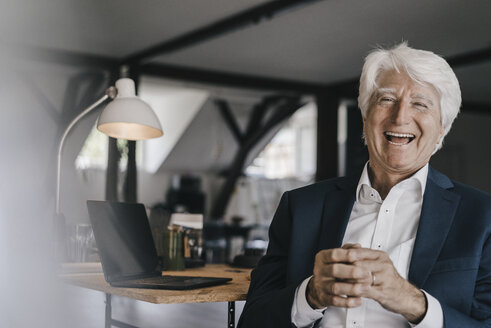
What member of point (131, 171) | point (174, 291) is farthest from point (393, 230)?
point (131, 171)

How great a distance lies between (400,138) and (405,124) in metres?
0.05

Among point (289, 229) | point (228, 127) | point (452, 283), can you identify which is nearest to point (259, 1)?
point (289, 229)

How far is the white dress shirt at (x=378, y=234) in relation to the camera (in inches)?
68.7

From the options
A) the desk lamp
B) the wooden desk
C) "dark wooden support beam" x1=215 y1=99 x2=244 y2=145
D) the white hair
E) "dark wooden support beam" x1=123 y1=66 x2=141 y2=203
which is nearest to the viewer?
the white hair

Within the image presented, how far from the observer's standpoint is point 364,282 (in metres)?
1.49

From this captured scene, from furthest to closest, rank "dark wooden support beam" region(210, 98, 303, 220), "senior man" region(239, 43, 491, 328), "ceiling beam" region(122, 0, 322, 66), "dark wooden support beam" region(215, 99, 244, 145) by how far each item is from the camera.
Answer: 1. "dark wooden support beam" region(215, 99, 244, 145)
2. "dark wooden support beam" region(210, 98, 303, 220)
3. "ceiling beam" region(122, 0, 322, 66)
4. "senior man" region(239, 43, 491, 328)

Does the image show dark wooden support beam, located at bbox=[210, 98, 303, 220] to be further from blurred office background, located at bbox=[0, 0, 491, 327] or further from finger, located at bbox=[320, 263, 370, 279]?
finger, located at bbox=[320, 263, 370, 279]

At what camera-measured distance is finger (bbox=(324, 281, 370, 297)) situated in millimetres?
1498

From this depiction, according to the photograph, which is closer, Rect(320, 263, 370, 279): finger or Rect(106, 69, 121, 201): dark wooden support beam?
Rect(320, 263, 370, 279): finger

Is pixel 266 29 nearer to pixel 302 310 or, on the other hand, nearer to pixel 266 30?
pixel 266 30

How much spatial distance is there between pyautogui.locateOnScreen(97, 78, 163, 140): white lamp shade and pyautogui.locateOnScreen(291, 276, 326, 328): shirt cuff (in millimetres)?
1449

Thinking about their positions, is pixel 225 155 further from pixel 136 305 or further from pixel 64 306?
pixel 64 306

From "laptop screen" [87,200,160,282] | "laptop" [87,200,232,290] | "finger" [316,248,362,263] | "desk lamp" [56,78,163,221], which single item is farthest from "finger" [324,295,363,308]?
"desk lamp" [56,78,163,221]

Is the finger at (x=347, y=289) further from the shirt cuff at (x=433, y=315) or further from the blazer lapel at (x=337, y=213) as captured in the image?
the blazer lapel at (x=337, y=213)
